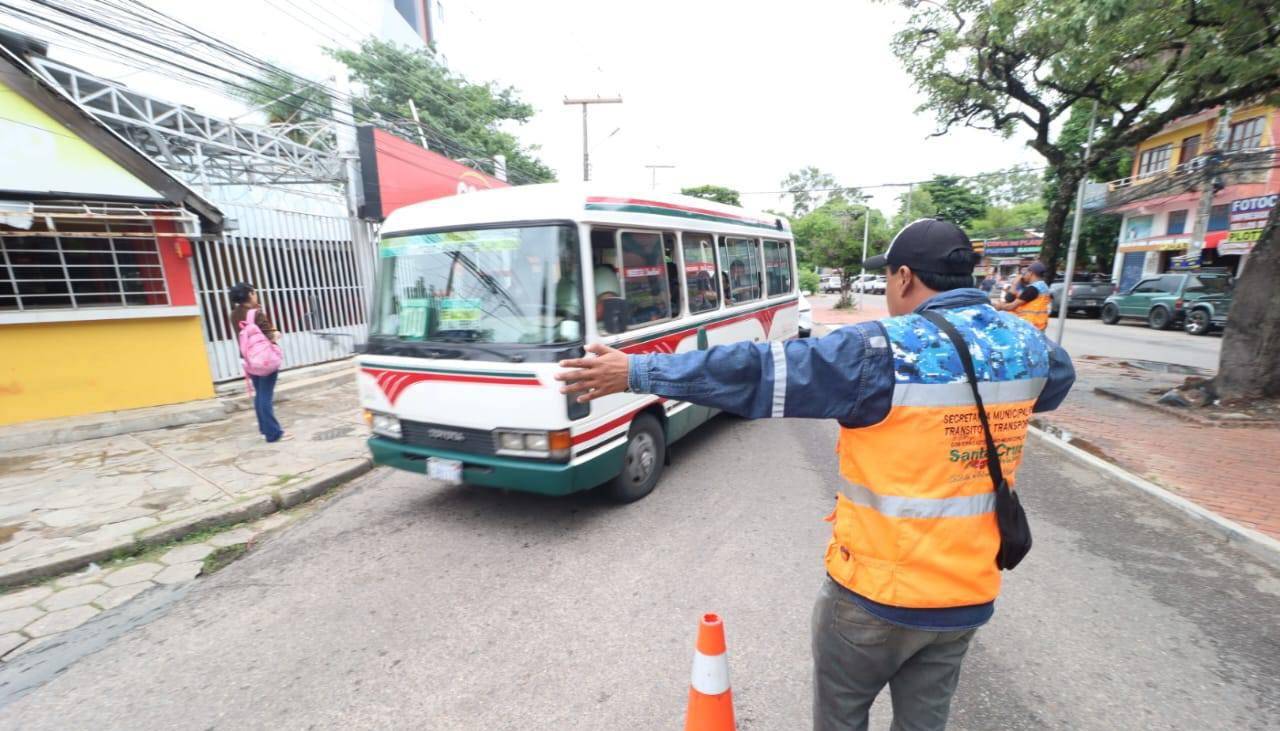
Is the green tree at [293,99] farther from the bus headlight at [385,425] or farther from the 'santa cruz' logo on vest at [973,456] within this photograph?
the 'santa cruz' logo on vest at [973,456]

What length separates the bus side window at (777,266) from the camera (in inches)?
295

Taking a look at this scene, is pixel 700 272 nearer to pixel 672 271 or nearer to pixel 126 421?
pixel 672 271

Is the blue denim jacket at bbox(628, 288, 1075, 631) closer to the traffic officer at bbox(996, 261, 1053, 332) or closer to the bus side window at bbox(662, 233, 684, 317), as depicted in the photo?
the bus side window at bbox(662, 233, 684, 317)

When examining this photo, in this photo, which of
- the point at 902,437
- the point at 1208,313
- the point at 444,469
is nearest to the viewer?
the point at 902,437

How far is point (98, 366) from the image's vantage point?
6531 millimetres

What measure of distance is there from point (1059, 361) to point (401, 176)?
1234cm

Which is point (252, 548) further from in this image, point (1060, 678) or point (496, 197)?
point (1060, 678)

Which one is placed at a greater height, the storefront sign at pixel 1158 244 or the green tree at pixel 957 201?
the green tree at pixel 957 201

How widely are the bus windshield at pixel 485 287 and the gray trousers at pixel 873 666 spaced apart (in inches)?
99.6

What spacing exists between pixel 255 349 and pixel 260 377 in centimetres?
30

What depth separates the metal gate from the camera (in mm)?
8008

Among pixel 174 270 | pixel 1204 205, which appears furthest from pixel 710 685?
pixel 1204 205

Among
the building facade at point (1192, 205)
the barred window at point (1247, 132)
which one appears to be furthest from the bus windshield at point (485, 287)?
the barred window at point (1247, 132)

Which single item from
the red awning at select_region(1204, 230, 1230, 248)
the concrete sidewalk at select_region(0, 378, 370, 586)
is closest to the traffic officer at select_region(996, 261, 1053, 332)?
the concrete sidewalk at select_region(0, 378, 370, 586)
